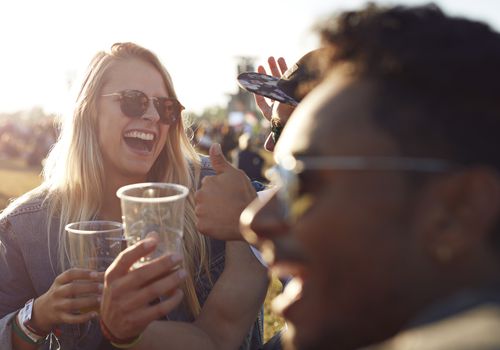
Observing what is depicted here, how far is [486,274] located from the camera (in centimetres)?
125

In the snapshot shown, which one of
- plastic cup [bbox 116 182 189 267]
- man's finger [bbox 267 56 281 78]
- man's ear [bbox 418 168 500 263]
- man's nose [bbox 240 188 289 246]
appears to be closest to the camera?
man's ear [bbox 418 168 500 263]

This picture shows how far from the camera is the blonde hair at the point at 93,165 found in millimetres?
3209

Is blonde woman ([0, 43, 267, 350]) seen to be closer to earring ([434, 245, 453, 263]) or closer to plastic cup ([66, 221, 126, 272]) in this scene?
plastic cup ([66, 221, 126, 272])

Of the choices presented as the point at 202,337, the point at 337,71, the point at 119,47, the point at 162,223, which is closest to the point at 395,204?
the point at 337,71

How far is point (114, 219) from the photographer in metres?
3.41

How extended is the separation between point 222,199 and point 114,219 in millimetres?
1189

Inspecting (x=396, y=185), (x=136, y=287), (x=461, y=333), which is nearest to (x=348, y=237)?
(x=396, y=185)

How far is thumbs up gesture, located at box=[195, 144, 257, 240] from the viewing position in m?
2.50

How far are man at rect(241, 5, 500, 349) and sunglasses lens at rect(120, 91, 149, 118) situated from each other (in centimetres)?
226

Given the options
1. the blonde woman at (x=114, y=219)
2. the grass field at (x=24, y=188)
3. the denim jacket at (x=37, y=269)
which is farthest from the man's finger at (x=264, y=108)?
the grass field at (x=24, y=188)

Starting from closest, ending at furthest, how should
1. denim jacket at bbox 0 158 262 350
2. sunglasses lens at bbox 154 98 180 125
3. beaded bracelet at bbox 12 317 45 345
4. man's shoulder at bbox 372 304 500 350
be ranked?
man's shoulder at bbox 372 304 500 350
beaded bracelet at bbox 12 317 45 345
denim jacket at bbox 0 158 262 350
sunglasses lens at bbox 154 98 180 125

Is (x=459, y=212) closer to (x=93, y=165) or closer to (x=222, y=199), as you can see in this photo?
(x=222, y=199)

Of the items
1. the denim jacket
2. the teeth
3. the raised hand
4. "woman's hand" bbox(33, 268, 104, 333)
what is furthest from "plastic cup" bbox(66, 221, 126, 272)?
the raised hand

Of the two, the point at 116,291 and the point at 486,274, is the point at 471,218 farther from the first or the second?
the point at 116,291
